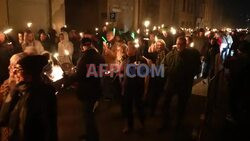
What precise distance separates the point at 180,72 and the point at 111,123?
2.04 meters

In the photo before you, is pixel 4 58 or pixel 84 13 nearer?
pixel 4 58

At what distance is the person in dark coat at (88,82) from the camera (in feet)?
20.0

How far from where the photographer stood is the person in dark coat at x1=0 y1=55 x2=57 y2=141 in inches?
135

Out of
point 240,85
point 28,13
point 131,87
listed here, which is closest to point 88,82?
point 131,87

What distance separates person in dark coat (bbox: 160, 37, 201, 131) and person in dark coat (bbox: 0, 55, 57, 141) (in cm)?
408

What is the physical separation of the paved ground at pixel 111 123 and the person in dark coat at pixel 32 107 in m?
3.40

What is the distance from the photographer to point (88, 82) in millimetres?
6137

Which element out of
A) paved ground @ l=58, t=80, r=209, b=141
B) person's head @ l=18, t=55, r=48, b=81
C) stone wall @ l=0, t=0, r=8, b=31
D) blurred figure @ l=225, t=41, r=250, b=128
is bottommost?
paved ground @ l=58, t=80, r=209, b=141

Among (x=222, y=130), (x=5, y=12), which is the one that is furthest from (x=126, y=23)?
(x=222, y=130)

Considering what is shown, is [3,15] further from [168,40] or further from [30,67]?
[30,67]

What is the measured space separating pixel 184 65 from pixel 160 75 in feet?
3.51

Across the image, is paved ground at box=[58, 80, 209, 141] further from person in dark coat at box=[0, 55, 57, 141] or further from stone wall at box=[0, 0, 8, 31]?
stone wall at box=[0, 0, 8, 31]

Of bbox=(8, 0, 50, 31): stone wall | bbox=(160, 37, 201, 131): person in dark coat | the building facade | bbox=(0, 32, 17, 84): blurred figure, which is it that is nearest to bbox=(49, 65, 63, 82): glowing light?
bbox=(0, 32, 17, 84): blurred figure

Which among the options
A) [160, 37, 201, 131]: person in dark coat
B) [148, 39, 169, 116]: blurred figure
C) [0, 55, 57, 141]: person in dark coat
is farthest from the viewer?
[148, 39, 169, 116]: blurred figure
